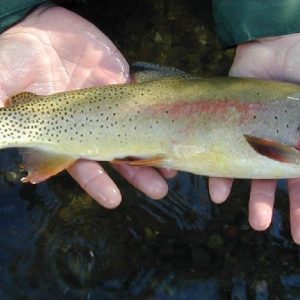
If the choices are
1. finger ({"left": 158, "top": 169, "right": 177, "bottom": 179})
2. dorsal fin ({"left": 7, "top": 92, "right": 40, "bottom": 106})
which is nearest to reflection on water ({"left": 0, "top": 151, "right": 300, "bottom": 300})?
finger ({"left": 158, "top": 169, "right": 177, "bottom": 179})

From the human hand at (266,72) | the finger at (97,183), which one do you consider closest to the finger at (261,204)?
the human hand at (266,72)

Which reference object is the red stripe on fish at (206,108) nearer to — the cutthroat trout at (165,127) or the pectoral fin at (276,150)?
the cutthroat trout at (165,127)

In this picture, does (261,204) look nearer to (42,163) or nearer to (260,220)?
(260,220)

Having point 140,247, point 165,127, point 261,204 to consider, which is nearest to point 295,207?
point 261,204

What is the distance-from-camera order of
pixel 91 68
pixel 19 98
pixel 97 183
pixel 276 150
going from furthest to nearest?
pixel 91 68 < pixel 19 98 < pixel 97 183 < pixel 276 150

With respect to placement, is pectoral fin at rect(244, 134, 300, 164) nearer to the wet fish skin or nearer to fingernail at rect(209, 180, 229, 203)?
the wet fish skin

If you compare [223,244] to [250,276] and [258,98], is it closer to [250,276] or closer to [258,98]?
[250,276]
